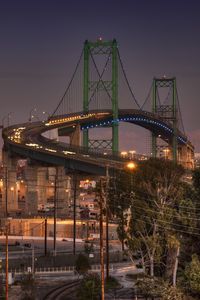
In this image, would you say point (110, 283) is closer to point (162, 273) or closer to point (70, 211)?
point (162, 273)

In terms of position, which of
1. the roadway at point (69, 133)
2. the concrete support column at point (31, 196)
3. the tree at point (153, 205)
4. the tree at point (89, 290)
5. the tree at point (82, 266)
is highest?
the roadway at point (69, 133)

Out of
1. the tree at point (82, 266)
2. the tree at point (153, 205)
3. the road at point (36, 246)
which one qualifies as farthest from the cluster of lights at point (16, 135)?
the tree at point (153, 205)

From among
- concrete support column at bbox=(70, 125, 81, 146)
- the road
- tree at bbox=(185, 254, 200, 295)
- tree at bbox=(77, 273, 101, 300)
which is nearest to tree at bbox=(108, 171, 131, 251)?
tree at bbox=(77, 273, 101, 300)

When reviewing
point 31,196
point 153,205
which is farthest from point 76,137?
point 153,205

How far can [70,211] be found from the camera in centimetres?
9294

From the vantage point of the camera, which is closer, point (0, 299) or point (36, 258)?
point (0, 299)

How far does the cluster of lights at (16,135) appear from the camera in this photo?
318 feet

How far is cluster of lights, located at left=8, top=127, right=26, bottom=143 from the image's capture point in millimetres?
96975

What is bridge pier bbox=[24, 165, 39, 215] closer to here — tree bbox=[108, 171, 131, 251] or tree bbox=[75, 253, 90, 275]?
tree bbox=[75, 253, 90, 275]

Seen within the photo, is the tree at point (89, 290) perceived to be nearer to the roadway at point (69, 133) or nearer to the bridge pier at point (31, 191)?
the roadway at point (69, 133)

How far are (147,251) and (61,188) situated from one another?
2450 inches

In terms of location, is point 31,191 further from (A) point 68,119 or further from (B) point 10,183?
(A) point 68,119

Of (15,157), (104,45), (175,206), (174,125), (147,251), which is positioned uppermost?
(104,45)

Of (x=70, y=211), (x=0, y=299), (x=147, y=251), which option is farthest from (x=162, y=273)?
(x=70, y=211)
